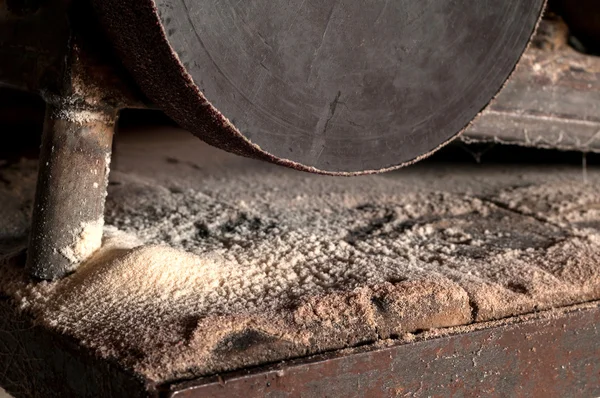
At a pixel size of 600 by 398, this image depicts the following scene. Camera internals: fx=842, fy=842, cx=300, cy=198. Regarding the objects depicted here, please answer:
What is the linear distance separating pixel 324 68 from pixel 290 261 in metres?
0.38

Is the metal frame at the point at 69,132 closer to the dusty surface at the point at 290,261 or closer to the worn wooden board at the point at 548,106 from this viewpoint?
the dusty surface at the point at 290,261

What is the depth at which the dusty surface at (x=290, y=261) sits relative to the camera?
1219mm

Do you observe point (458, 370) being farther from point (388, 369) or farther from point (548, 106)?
point (548, 106)

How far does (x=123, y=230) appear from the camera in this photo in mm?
1629

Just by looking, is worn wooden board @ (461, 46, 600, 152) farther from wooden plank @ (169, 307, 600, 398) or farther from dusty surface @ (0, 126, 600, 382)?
wooden plank @ (169, 307, 600, 398)

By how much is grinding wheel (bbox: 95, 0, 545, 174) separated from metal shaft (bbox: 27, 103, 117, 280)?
0.53 feet

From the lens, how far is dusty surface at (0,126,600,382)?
1.22 metres

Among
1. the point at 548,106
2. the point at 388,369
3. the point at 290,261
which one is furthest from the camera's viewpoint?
the point at 548,106

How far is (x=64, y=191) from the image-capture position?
1.40m

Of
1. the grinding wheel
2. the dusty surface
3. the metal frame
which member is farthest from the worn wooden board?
the metal frame

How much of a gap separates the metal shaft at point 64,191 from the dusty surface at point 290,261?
0.13ft

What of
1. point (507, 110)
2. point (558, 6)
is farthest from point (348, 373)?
point (558, 6)

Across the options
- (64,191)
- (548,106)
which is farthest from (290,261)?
(548,106)

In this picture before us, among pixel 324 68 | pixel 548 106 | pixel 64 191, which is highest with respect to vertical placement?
pixel 324 68
